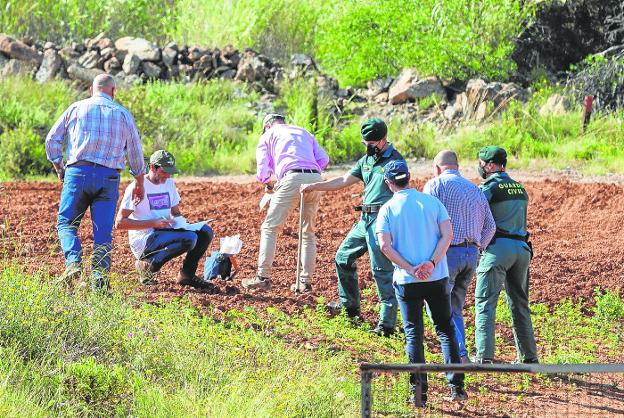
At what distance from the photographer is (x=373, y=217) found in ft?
31.0

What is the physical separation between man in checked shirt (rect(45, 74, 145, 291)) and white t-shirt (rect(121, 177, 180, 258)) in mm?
229

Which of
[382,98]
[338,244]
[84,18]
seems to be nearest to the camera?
[338,244]

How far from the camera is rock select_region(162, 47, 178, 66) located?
87.1 ft

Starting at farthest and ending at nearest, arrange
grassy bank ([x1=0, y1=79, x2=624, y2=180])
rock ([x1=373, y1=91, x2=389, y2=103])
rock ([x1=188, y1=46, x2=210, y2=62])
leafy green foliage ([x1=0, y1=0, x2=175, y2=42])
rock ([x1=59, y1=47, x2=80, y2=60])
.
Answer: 1. leafy green foliage ([x1=0, y1=0, x2=175, y2=42])
2. rock ([x1=188, y1=46, x2=210, y2=62])
3. rock ([x1=59, y1=47, x2=80, y2=60])
4. rock ([x1=373, y1=91, x2=389, y2=103])
5. grassy bank ([x1=0, y1=79, x2=624, y2=180])

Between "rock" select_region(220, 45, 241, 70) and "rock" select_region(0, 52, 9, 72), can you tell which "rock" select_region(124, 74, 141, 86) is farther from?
"rock" select_region(0, 52, 9, 72)

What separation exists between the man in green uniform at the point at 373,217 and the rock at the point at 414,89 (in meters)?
15.0

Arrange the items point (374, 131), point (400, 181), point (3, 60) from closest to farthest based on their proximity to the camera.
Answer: point (400, 181), point (374, 131), point (3, 60)

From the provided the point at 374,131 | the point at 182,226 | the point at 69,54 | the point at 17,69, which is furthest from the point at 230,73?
the point at 374,131

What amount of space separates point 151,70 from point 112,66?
867mm

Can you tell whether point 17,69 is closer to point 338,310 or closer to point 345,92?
point 345,92

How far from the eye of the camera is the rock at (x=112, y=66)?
25969mm

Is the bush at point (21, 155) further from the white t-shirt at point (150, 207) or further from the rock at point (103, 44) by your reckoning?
the white t-shirt at point (150, 207)

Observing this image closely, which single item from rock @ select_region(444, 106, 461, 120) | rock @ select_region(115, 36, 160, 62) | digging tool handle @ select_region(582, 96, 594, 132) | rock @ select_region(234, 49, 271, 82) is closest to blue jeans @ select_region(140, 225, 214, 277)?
digging tool handle @ select_region(582, 96, 594, 132)

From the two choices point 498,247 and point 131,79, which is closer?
point 498,247
